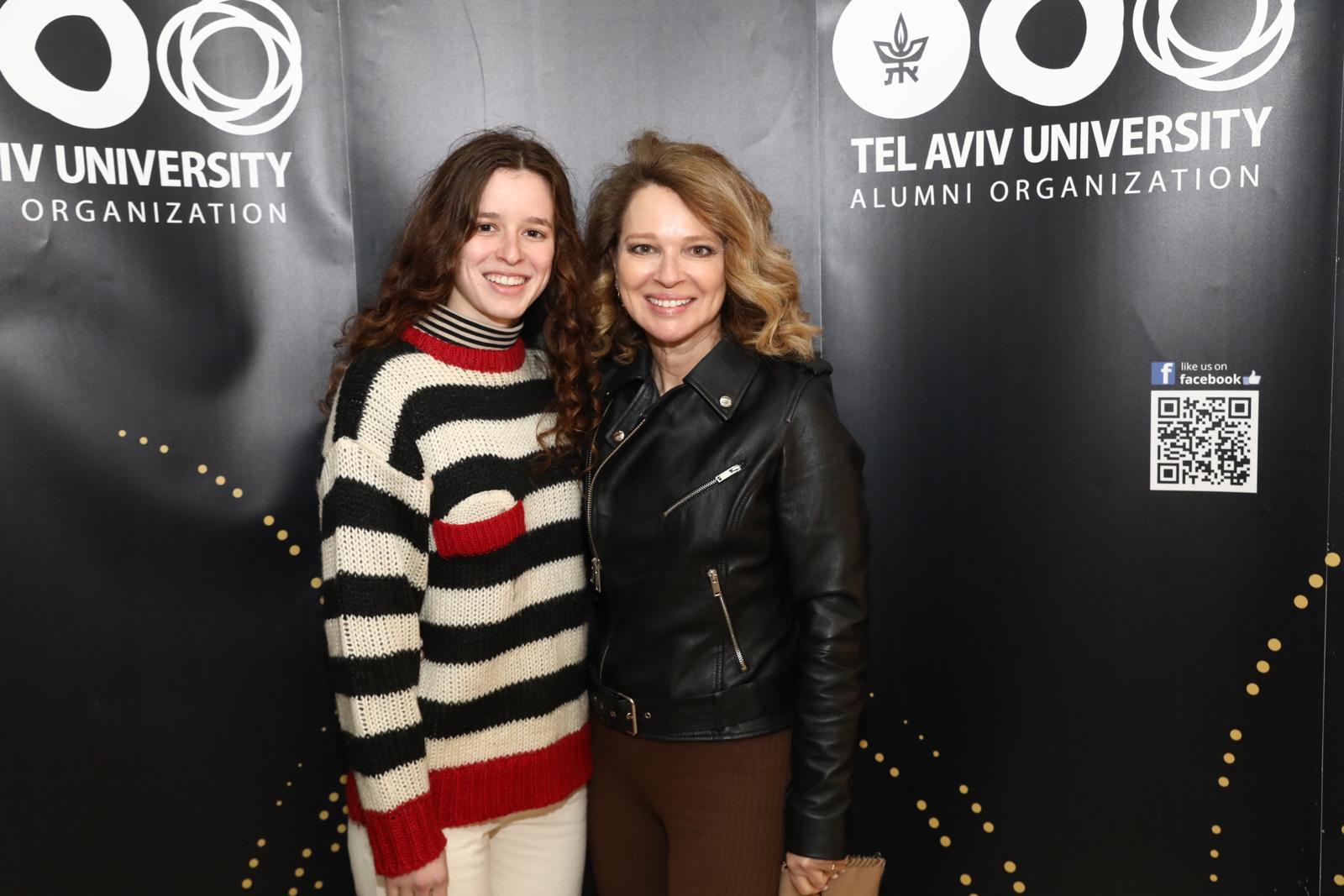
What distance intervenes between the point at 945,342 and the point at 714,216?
2.53 feet

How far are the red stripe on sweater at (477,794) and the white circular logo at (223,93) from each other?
150 cm

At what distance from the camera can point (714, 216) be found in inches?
71.4

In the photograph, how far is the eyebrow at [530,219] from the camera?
5.92ft

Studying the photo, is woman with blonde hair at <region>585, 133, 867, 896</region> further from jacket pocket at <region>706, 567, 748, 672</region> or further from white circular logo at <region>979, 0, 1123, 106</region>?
white circular logo at <region>979, 0, 1123, 106</region>

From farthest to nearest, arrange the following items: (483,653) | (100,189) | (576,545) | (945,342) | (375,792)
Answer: (945,342), (100,189), (576,545), (483,653), (375,792)

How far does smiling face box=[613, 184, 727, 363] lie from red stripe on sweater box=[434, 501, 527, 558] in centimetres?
46

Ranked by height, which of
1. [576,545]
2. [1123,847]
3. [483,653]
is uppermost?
[576,545]

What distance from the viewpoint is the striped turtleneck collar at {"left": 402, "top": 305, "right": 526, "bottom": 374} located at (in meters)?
1.78

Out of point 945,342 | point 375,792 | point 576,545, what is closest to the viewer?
point 375,792

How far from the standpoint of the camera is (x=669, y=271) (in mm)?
1794

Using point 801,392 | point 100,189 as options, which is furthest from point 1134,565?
point 100,189

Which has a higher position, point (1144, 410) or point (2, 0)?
point (2, 0)

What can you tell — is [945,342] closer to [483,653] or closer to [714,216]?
[714,216]

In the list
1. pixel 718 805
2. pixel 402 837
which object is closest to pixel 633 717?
pixel 718 805
